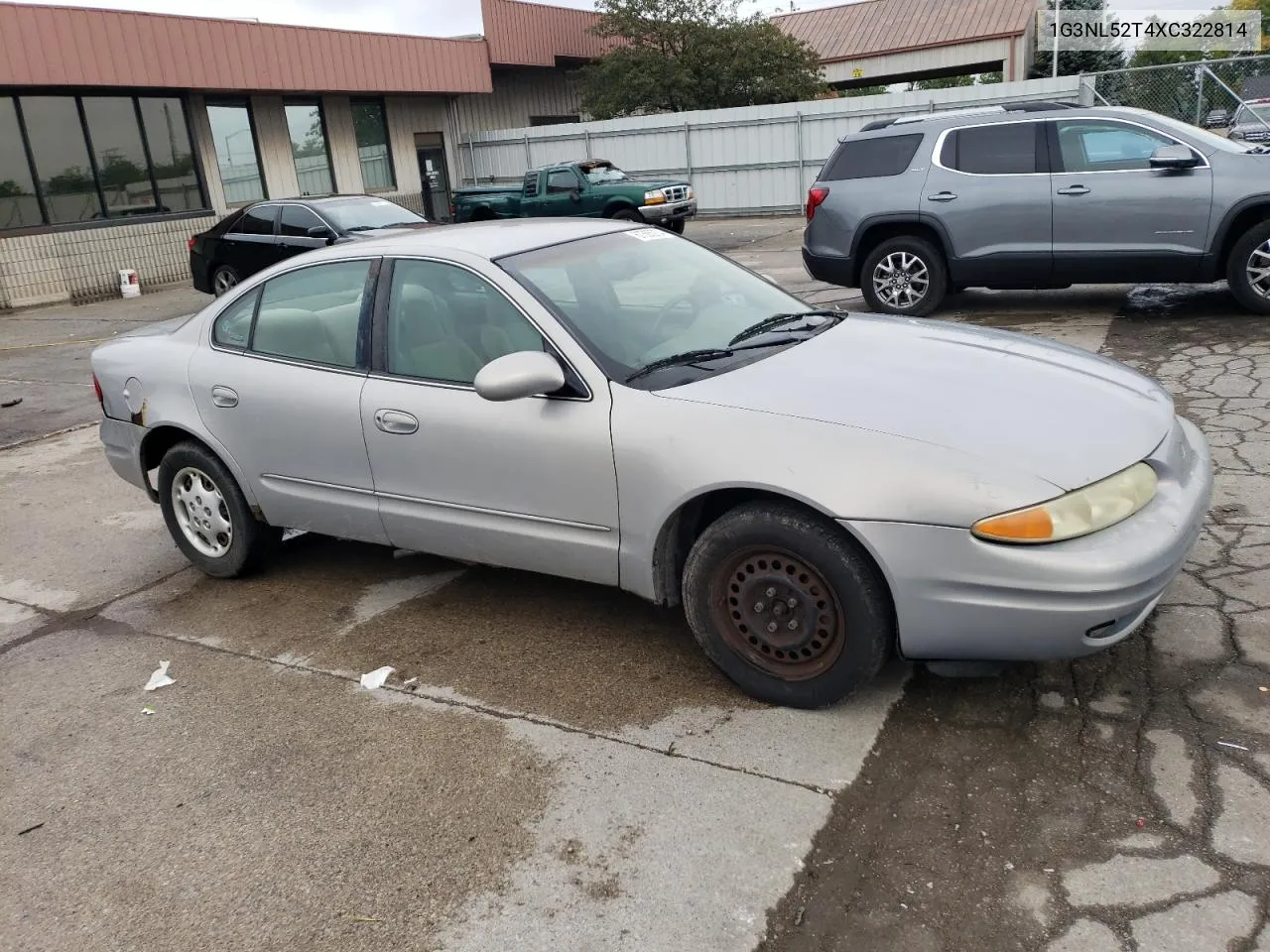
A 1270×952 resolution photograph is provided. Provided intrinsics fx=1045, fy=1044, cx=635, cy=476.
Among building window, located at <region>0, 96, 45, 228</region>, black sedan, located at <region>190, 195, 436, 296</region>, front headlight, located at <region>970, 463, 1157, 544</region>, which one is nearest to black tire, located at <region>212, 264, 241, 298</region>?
black sedan, located at <region>190, 195, 436, 296</region>

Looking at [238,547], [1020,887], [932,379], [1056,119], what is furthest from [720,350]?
[1056,119]

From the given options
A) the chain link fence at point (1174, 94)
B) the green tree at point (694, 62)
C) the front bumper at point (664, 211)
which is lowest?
the front bumper at point (664, 211)

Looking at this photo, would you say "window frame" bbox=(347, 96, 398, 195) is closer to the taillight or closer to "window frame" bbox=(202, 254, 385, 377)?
the taillight

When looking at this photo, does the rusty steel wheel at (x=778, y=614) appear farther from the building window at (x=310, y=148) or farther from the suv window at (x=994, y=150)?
the building window at (x=310, y=148)

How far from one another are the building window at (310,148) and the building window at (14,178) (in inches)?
250

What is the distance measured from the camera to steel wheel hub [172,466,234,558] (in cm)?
486

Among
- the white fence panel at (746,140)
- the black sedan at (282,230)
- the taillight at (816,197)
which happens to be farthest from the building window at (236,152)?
the taillight at (816,197)

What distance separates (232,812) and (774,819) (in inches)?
64.0

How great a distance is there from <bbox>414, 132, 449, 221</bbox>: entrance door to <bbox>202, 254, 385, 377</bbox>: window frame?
23.2 meters

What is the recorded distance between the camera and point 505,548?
153 inches

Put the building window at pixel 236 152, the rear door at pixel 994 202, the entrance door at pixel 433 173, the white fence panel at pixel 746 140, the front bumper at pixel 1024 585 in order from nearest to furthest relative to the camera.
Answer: the front bumper at pixel 1024 585
the rear door at pixel 994 202
the white fence panel at pixel 746 140
the building window at pixel 236 152
the entrance door at pixel 433 173

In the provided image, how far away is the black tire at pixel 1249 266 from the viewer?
7992 millimetres

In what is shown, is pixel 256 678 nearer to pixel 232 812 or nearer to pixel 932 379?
pixel 232 812

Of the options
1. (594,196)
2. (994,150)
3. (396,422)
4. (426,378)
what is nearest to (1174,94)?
(594,196)
